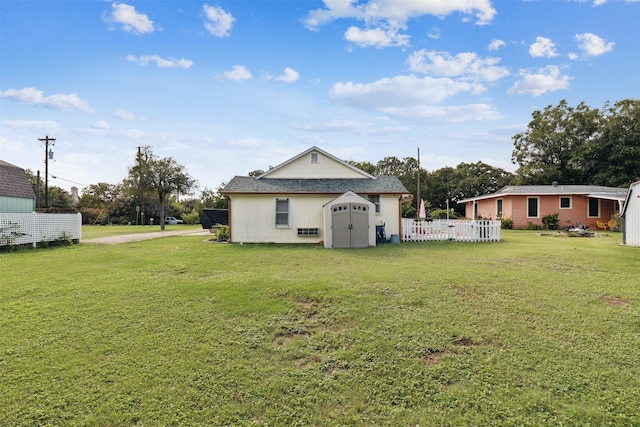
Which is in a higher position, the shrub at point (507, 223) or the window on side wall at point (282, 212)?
the window on side wall at point (282, 212)

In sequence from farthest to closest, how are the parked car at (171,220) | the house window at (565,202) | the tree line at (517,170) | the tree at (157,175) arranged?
the parked car at (171,220) < the tree line at (517,170) < the tree at (157,175) < the house window at (565,202)

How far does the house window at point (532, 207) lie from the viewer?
22.0m

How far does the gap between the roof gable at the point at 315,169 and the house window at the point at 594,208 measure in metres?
17.3

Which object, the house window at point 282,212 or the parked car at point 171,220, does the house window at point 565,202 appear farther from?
the parked car at point 171,220

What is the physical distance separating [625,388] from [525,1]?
13768 mm

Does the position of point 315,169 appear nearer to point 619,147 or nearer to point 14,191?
point 14,191

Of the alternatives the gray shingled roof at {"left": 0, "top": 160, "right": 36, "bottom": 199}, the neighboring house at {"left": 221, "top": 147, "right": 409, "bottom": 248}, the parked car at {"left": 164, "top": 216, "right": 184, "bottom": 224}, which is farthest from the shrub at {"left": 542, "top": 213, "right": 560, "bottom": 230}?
the parked car at {"left": 164, "top": 216, "right": 184, "bottom": 224}

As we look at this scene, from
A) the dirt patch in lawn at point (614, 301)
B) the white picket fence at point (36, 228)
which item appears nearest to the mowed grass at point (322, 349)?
the dirt patch in lawn at point (614, 301)

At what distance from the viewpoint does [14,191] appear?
56.0 feet

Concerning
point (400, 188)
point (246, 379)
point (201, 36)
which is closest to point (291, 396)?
point (246, 379)

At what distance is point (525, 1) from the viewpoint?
1162cm

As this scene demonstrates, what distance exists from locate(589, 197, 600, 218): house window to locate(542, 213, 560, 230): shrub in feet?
7.46

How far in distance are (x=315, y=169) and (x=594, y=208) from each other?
19.9 meters

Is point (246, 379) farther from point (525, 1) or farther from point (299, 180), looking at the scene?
point (525, 1)
